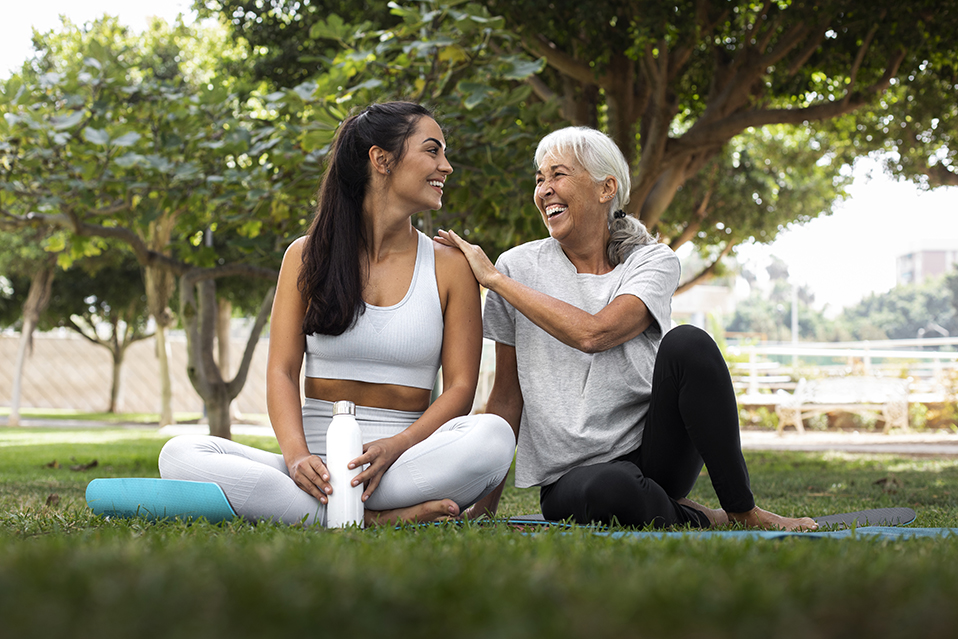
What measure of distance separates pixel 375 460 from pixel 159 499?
69 centimetres

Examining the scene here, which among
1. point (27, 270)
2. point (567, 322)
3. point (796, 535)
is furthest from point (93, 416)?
point (796, 535)

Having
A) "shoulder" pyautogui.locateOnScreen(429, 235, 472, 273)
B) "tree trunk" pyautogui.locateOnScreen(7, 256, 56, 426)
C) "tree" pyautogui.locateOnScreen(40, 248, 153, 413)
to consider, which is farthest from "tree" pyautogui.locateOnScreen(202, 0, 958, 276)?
"tree" pyautogui.locateOnScreen(40, 248, 153, 413)

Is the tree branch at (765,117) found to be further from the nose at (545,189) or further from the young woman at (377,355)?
the young woman at (377,355)

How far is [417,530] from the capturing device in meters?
2.32

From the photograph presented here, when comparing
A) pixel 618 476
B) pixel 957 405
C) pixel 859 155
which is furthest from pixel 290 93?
pixel 957 405

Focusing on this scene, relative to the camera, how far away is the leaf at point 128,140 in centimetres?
503

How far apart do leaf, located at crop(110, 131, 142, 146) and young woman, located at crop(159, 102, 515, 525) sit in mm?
2512

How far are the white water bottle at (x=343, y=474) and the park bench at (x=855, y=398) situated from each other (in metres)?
10.9

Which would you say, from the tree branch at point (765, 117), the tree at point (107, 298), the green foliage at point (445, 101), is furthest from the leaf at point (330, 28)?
the tree at point (107, 298)

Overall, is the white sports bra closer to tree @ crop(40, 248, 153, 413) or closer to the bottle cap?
the bottle cap

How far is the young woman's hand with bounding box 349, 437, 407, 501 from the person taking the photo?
97.0 inches

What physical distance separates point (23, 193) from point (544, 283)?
14.3 feet

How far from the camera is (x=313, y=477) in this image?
8.16 ft

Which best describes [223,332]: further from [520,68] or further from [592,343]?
[592,343]
